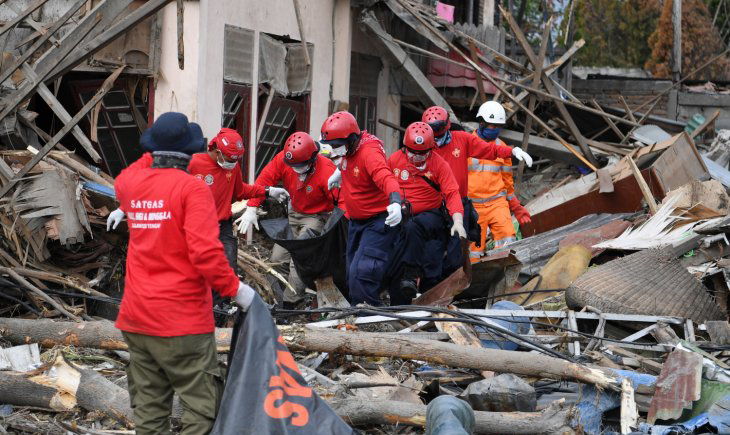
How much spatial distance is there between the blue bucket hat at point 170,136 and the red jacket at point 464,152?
15.7 ft

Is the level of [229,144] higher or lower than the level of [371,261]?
higher

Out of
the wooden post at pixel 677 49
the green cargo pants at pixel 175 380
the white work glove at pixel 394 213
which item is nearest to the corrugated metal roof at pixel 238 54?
the white work glove at pixel 394 213

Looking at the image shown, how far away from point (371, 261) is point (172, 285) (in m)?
3.66

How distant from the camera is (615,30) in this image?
109ft

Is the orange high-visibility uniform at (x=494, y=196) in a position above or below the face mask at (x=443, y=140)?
below

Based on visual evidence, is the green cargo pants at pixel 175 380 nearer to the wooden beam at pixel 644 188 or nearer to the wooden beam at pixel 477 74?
the wooden beam at pixel 644 188

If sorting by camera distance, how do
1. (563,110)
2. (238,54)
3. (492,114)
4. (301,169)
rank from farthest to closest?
(563,110) → (238,54) → (492,114) → (301,169)

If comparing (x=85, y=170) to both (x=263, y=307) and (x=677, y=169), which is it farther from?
(x=677, y=169)

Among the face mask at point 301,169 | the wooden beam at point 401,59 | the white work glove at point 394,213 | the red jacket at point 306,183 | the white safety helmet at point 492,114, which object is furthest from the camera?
the wooden beam at point 401,59

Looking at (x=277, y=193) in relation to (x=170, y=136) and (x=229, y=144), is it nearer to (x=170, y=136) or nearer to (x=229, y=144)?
(x=229, y=144)

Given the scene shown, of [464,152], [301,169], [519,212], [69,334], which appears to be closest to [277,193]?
[301,169]

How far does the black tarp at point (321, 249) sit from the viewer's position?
8664mm

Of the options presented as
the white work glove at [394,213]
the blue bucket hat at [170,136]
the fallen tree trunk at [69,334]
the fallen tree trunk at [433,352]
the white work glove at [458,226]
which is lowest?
the fallen tree trunk at [69,334]

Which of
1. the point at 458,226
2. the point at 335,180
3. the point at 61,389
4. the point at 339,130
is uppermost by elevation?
the point at 339,130
